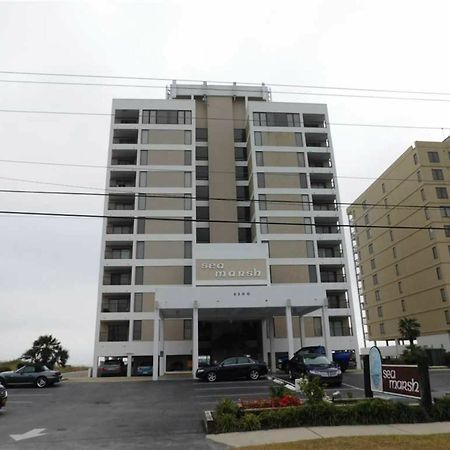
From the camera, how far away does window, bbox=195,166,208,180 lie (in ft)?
183

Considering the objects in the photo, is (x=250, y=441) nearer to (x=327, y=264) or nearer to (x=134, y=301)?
(x=134, y=301)

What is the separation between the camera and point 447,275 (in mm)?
54781

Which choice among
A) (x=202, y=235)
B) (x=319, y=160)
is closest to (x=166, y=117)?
(x=202, y=235)

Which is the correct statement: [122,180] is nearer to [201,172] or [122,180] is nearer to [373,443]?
[201,172]

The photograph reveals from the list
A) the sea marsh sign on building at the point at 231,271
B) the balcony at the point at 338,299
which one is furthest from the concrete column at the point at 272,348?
the balcony at the point at 338,299

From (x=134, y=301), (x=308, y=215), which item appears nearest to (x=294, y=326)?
(x=308, y=215)

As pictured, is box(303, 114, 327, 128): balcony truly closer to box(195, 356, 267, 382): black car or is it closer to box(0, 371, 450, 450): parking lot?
box(195, 356, 267, 382): black car

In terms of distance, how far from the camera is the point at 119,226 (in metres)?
51.2

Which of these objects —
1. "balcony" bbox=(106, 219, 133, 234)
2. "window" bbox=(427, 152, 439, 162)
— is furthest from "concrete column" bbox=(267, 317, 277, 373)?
"window" bbox=(427, 152, 439, 162)

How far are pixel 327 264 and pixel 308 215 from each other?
6.24m

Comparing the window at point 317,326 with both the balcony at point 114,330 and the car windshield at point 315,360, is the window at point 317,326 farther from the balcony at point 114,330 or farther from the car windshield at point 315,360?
the car windshield at point 315,360

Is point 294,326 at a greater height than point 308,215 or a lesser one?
lesser

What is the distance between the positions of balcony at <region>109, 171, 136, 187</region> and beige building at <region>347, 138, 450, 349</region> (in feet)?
91.8

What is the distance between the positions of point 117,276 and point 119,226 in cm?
587
